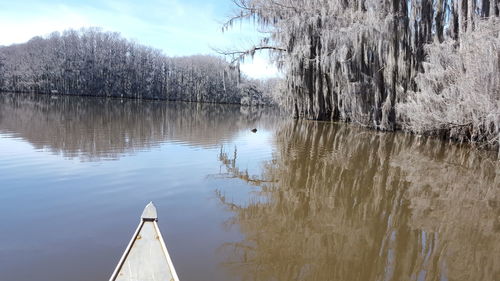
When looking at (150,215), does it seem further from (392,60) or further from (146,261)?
(392,60)

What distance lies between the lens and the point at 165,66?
6819 cm

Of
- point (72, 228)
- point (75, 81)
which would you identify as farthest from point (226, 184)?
point (75, 81)

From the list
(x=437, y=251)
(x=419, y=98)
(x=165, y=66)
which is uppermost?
(x=165, y=66)

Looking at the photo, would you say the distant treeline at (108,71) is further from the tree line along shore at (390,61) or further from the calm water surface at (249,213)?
the calm water surface at (249,213)

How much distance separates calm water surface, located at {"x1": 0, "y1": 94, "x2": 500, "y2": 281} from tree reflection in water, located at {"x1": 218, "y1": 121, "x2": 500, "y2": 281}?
0.02 meters

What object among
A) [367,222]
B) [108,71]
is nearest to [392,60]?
[367,222]

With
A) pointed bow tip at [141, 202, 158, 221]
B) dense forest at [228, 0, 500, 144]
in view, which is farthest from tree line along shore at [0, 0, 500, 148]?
pointed bow tip at [141, 202, 158, 221]

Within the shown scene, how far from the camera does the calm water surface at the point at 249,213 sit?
350cm

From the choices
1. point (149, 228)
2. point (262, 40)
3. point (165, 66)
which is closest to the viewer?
point (149, 228)

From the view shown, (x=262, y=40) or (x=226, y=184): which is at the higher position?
(x=262, y=40)

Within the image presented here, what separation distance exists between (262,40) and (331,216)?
19.2 metres

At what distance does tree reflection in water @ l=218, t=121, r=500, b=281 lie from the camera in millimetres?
3576

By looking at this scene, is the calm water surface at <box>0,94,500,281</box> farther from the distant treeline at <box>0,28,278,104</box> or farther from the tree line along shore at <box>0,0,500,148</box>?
the distant treeline at <box>0,28,278,104</box>

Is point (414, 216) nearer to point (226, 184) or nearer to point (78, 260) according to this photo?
point (226, 184)
